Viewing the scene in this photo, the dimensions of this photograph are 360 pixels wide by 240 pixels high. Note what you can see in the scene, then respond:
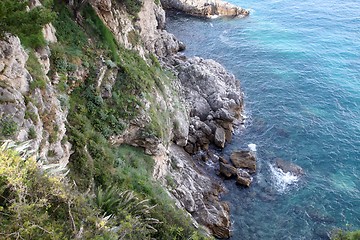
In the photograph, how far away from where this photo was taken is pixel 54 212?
13.7 meters

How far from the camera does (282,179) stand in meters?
39.9

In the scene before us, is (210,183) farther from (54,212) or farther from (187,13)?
(187,13)

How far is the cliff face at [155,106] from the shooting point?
18000 millimetres

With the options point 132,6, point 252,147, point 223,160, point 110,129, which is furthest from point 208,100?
point 110,129

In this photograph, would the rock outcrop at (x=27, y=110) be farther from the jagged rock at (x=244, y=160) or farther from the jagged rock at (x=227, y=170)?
the jagged rock at (x=244, y=160)

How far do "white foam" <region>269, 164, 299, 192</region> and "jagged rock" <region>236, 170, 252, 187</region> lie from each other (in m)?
3.06

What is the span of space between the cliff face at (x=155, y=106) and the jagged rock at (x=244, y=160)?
2322 mm

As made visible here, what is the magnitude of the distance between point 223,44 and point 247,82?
13.7 meters

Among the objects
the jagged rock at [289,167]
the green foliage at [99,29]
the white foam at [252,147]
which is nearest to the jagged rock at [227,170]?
the white foam at [252,147]

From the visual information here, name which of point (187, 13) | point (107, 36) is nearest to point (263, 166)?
point (107, 36)

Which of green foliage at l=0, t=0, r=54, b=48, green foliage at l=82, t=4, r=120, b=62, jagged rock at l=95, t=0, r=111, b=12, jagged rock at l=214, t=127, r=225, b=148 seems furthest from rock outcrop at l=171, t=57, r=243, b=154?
green foliage at l=0, t=0, r=54, b=48

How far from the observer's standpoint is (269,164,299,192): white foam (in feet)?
129

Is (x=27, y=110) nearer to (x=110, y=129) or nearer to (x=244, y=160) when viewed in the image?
(x=110, y=129)

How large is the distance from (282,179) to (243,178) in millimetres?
4854
